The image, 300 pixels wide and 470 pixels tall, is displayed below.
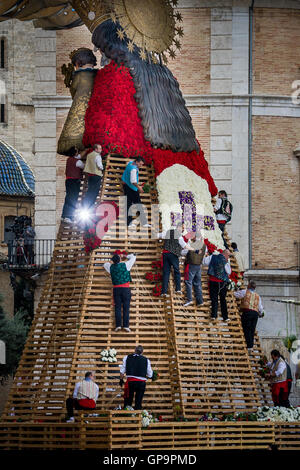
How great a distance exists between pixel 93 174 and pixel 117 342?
11.9ft

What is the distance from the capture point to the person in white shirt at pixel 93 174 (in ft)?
91.2

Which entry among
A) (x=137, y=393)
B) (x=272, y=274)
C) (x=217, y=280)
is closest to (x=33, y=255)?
(x=272, y=274)

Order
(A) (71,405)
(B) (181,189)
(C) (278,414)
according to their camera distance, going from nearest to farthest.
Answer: (A) (71,405)
(C) (278,414)
(B) (181,189)

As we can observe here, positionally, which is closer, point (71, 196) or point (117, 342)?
point (117, 342)

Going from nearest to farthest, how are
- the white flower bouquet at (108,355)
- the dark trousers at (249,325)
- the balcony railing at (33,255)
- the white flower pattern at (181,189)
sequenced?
the white flower bouquet at (108,355)
the white flower pattern at (181,189)
the dark trousers at (249,325)
the balcony railing at (33,255)

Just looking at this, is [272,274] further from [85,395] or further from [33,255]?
[85,395]

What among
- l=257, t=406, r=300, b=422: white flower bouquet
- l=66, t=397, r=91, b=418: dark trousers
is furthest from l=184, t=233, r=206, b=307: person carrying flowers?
l=66, t=397, r=91, b=418: dark trousers

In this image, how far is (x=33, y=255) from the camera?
1661 inches

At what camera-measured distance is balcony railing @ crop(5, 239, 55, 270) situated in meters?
41.6

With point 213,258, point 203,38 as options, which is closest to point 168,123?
point 213,258

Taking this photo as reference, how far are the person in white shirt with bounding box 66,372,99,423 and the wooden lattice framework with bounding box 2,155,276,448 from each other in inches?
16.3

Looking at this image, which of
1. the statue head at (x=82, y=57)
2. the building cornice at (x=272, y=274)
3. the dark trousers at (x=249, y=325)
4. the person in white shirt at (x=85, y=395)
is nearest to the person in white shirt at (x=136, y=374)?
the person in white shirt at (x=85, y=395)

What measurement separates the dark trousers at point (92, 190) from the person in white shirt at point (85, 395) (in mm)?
3810

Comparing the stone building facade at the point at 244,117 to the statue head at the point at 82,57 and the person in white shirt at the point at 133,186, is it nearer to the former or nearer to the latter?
the statue head at the point at 82,57
